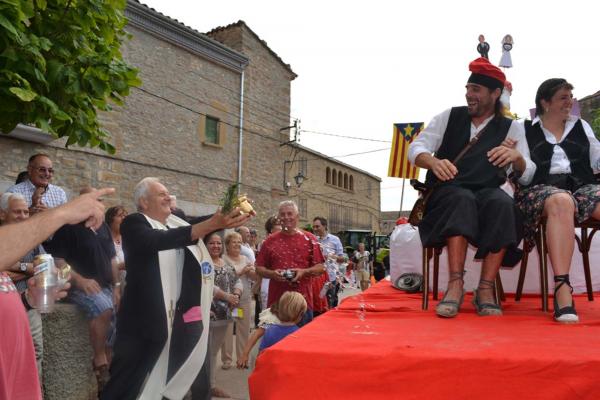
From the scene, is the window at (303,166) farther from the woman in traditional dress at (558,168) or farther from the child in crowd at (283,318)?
the woman in traditional dress at (558,168)

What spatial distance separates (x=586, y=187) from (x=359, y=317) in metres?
1.54

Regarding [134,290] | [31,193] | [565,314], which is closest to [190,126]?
[31,193]

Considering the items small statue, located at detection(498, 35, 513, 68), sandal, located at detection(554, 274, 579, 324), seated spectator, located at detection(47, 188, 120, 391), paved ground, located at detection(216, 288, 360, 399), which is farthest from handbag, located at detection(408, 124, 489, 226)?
small statue, located at detection(498, 35, 513, 68)

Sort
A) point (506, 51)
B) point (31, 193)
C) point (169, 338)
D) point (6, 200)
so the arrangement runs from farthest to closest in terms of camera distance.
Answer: point (506, 51) < point (31, 193) < point (6, 200) < point (169, 338)

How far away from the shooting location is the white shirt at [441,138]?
9.91 feet

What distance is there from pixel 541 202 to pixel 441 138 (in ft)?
2.25

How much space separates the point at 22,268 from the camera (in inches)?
163

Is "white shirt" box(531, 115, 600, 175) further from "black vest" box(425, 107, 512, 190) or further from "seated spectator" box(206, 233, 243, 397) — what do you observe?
"seated spectator" box(206, 233, 243, 397)

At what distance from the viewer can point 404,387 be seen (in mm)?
1778

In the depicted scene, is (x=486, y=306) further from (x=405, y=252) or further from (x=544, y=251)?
Result: (x=405, y=252)

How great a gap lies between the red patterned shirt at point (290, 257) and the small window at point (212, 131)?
13.8 m

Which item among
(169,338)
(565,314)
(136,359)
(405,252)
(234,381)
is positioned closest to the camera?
(565,314)

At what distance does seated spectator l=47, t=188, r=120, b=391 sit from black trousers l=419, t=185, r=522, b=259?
3.13 metres

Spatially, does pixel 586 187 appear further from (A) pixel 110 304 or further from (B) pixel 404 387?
(A) pixel 110 304
